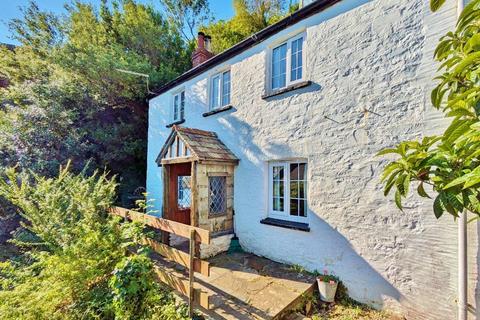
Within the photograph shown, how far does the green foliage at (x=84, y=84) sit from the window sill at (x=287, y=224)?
9912 mm

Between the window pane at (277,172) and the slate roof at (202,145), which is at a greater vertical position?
the slate roof at (202,145)

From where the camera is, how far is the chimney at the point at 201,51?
31.8 feet

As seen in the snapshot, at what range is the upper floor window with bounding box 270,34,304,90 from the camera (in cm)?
569

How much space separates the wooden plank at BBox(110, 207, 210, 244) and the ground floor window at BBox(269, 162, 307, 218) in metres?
2.72

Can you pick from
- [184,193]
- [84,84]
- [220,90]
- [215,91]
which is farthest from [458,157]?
[84,84]

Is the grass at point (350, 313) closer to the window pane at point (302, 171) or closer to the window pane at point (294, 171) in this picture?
the window pane at point (302, 171)

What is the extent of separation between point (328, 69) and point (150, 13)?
48.1ft

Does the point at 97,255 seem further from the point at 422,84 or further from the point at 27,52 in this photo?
the point at 27,52

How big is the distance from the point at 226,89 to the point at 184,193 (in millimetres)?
4478

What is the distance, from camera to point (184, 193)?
30.3ft

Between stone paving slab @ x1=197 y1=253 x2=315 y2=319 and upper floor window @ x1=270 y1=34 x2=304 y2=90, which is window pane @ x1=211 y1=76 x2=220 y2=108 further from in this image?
stone paving slab @ x1=197 y1=253 x2=315 y2=319

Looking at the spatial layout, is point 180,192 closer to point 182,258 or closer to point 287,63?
point 182,258

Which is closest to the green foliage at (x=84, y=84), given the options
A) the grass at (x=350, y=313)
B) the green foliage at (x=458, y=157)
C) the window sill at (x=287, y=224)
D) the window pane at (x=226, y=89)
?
the window pane at (x=226, y=89)

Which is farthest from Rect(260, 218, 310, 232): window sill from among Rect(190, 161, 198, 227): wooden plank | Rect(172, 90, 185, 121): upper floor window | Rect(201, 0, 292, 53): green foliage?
Rect(201, 0, 292, 53): green foliage
